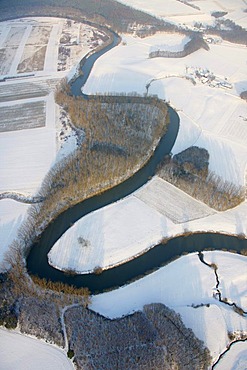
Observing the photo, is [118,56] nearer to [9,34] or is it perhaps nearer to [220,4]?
[9,34]

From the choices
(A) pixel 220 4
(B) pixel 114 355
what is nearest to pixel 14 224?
(B) pixel 114 355

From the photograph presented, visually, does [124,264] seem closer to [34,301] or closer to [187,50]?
[34,301]

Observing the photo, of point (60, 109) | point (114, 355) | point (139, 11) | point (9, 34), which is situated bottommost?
point (114, 355)

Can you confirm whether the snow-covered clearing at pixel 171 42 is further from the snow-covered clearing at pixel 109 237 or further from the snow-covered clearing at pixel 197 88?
the snow-covered clearing at pixel 109 237

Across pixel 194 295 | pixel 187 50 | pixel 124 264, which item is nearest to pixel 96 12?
pixel 187 50

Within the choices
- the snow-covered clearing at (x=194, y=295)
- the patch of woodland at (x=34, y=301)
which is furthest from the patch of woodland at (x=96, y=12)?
the patch of woodland at (x=34, y=301)

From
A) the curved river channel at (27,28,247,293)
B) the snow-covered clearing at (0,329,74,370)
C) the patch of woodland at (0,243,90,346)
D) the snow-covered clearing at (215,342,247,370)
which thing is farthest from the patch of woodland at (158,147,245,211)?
the snow-covered clearing at (0,329,74,370)
